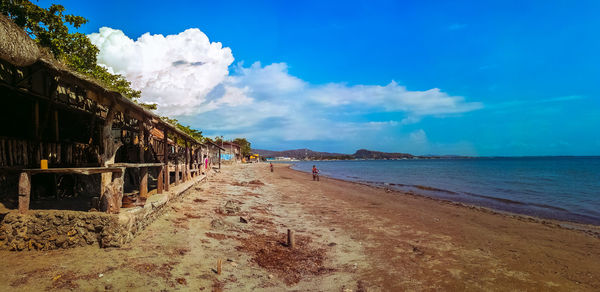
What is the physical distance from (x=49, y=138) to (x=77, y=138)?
1.55m

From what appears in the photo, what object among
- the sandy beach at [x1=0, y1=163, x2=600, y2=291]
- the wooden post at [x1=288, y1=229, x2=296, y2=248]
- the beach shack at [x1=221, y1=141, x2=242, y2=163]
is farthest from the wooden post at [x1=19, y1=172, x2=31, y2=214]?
the beach shack at [x1=221, y1=141, x2=242, y2=163]

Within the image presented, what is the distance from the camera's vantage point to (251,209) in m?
11.6

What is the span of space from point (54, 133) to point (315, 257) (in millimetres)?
7913

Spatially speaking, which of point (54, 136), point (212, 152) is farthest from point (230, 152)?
point (54, 136)

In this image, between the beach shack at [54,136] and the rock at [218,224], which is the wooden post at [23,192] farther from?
the rock at [218,224]

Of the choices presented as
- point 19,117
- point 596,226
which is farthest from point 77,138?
point 596,226

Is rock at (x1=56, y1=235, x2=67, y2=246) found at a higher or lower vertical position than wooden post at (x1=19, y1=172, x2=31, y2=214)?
lower

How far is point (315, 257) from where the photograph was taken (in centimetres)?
711

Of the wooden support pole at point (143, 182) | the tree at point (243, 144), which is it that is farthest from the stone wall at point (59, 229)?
the tree at point (243, 144)

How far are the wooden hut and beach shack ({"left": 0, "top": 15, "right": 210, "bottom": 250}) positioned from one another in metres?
0.02

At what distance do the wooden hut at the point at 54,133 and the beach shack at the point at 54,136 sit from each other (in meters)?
0.02

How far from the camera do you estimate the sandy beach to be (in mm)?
4852

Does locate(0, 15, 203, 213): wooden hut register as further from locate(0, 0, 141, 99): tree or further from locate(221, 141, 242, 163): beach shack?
locate(221, 141, 242, 163): beach shack

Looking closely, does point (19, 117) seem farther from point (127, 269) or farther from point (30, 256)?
point (127, 269)
